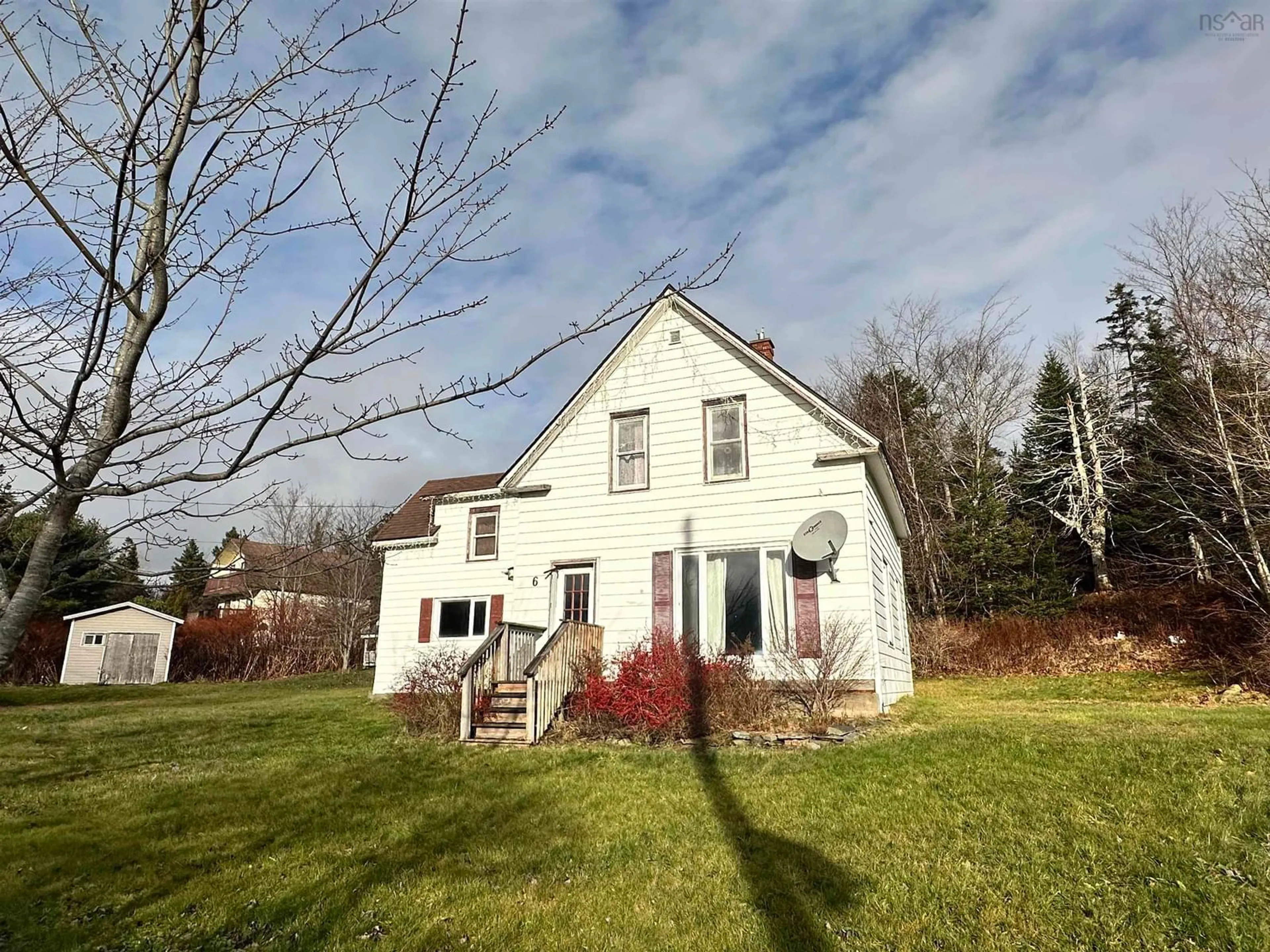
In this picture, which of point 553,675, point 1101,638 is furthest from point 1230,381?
point 553,675

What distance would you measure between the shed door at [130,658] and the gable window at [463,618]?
53.5ft

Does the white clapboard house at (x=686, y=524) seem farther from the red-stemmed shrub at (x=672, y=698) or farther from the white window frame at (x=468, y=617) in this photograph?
the white window frame at (x=468, y=617)

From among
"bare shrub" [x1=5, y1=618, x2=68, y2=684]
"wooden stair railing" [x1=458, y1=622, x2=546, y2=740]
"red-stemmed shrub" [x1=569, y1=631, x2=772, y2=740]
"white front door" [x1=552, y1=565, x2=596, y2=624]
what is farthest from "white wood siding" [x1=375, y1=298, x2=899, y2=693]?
"bare shrub" [x1=5, y1=618, x2=68, y2=684]

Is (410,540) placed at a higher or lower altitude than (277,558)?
higher

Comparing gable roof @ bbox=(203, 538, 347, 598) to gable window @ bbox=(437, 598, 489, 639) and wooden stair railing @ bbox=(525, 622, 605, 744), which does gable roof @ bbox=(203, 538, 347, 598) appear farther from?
gable window @ bbox=(437, 598, 489, 639)

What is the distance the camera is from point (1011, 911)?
15.2ft

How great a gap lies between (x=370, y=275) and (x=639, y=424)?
1170cm

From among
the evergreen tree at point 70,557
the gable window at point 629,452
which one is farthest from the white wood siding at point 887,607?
the evergreen tree at point 70,557

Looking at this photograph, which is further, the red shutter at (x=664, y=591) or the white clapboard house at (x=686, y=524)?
the red shutter at (x=664, y=591)

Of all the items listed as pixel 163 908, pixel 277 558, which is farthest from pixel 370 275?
pixel 163 908

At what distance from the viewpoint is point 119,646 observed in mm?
27969

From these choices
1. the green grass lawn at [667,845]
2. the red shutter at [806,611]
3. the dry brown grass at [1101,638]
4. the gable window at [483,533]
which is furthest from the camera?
the gable window at [483,533]

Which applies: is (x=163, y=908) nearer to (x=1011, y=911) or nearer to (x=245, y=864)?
(x=245, y=864)

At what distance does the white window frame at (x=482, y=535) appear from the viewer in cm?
1984
